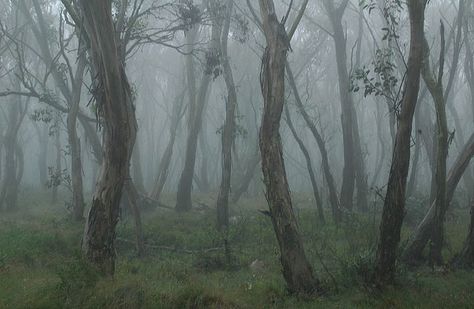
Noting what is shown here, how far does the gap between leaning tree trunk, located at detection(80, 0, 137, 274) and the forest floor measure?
46 centimetres

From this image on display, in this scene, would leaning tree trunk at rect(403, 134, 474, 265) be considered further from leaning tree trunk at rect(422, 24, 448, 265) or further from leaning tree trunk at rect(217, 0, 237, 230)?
leaning tree trunk at rect(217, 0, 237, 230)

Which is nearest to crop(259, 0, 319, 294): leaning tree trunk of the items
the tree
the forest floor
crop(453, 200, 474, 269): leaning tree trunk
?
the forest floor

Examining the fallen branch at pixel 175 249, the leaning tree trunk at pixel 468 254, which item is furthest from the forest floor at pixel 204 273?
the leaning tree trunk at pixel 468 254

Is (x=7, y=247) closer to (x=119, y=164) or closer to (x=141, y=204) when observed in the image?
(x=119, y=164)

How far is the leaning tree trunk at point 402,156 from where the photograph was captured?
7.29 meters

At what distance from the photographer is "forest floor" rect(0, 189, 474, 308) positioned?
6895 mm

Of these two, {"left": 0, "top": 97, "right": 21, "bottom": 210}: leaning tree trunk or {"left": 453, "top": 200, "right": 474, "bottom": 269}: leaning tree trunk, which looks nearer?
{"left": 453, "top": 200, "right": 474, "bottom": 269}: leaning tree trunk

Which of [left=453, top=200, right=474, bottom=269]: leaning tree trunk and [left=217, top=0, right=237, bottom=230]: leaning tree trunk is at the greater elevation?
[left=217, top=0, right=237, bottom=230]: leaning tree trunk

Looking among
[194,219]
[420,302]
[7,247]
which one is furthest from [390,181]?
[194,219]

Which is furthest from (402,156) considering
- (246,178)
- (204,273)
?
(246,178)

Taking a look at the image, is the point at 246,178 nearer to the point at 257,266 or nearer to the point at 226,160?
the point at 226,160

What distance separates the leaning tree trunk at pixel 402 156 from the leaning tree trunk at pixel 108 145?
3.94 m

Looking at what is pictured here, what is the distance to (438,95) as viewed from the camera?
875 cm

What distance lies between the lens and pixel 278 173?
7469 mm
